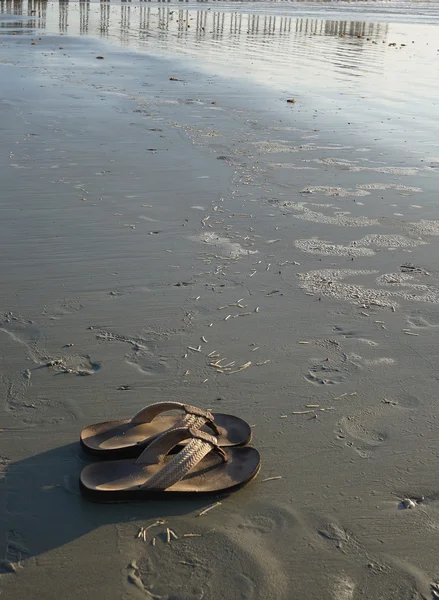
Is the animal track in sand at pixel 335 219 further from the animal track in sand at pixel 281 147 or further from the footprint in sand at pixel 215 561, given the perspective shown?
the footprint in sand at pixel 215 561

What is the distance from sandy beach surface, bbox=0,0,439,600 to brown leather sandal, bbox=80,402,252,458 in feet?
0.29

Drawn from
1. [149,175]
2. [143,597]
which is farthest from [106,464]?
[149,175]

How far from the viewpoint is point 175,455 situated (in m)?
2.88

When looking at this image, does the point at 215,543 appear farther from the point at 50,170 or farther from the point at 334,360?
the point at 50,170

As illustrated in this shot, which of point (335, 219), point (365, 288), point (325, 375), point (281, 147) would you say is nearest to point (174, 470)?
point (325, 375)

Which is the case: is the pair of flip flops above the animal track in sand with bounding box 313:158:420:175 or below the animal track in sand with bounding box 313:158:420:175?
below

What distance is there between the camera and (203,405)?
343 cm

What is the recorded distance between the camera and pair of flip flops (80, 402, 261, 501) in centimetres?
279

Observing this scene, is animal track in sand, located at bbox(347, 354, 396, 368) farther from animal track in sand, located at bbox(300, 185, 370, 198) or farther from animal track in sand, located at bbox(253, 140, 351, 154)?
animal track in sand, located at bbox(253, 140, 351, 154)

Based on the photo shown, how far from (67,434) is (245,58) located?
58.6 feet

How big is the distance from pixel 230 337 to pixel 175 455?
1.28 meters

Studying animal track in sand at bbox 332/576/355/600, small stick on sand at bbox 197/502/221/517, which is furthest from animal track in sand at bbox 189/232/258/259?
animal track in sand at bbox 332/576/355/600

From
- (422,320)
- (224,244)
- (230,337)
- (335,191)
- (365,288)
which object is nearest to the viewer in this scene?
(230,337)

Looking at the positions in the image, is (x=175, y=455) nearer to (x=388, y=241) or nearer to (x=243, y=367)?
(x=243, y=367)
